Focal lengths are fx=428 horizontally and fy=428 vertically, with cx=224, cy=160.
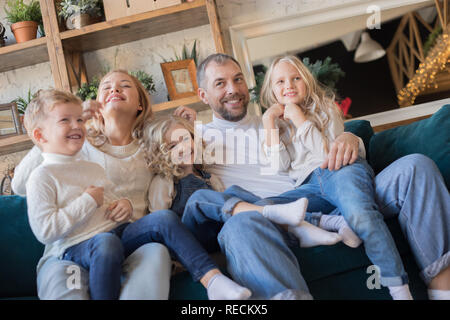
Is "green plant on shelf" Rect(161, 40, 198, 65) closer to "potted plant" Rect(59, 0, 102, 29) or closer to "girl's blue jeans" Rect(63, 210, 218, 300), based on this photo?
"potted plant" Rect(59, 0, 102, 29)

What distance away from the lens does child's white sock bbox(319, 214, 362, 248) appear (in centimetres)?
114

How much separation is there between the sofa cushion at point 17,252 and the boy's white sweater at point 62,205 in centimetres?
15

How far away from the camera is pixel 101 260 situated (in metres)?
1.05

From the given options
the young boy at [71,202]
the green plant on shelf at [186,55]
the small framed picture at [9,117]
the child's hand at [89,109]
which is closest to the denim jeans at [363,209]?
the young boy at [71,202]

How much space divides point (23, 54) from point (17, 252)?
5.11 feet

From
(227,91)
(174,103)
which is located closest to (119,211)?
(227,91)

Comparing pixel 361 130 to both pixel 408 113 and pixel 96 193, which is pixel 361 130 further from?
pixel 96 193

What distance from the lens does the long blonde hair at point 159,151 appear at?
1477mm

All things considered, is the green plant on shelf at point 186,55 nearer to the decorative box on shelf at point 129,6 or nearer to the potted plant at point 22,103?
the decorative box on shelf at point 129,6

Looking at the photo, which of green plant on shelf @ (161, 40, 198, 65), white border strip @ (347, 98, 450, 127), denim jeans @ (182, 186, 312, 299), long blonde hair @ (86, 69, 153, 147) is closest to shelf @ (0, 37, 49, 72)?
green plant on shelf @ (161, 40, 198, 65)
